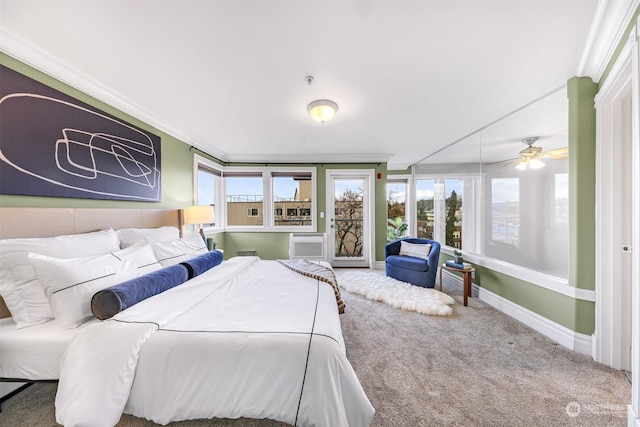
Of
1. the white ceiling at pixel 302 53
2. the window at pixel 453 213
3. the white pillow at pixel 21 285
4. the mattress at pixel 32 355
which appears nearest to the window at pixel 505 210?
the window at pixel 453 213

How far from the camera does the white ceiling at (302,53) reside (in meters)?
1.33

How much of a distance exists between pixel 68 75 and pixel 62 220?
1199 millimetres

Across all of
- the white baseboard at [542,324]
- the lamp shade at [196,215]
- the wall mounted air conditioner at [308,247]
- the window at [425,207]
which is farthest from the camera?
the window at [425,207]

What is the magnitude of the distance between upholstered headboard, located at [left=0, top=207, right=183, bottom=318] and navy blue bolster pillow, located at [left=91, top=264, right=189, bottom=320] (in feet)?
2.43

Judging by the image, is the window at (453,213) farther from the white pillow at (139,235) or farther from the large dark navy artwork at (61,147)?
the large dark navy artwork at (61,147)

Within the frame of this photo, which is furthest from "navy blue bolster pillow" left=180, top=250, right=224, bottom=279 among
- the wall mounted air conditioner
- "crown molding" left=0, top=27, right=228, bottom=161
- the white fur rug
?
the wall mounted air conditioner

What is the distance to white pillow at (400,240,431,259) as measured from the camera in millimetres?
3705

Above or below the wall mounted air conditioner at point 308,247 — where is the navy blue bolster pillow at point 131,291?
above

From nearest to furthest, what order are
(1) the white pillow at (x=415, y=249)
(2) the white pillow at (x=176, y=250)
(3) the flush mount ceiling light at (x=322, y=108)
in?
(2) the white pillow at (x=176, y=250) < (3) the flush mount ceiling light at (x=322, y=108) < (1) the white pillow at (x=415, y=249)

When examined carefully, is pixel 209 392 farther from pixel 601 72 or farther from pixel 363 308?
pixel 601 72

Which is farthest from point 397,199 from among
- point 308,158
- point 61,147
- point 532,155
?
point 61,147

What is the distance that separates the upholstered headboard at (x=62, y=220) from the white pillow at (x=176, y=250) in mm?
509

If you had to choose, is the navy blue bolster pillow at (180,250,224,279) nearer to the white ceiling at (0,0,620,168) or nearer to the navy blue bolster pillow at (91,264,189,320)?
the navy blue bolster pillow at (91,264,189,320)

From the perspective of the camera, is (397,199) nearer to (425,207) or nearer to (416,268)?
(425,207)
